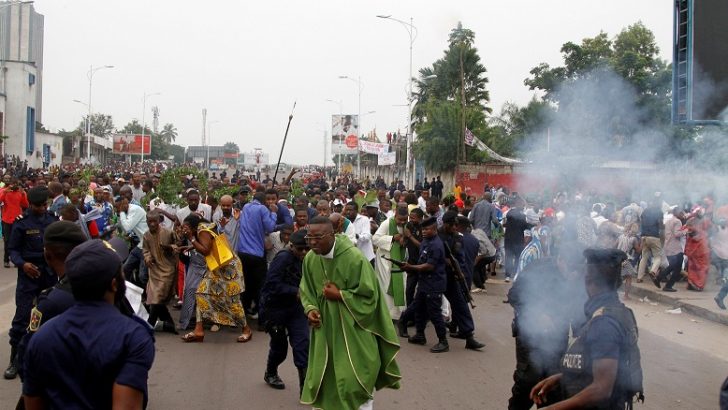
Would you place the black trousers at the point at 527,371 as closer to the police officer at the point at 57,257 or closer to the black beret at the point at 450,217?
the police officer at the point at 57,257

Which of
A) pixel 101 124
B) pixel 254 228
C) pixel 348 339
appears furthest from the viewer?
pixel 101 124

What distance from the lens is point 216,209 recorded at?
448 inches

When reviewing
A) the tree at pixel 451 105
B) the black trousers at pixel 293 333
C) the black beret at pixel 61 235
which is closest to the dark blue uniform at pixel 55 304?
the black beret at pixel 61 235

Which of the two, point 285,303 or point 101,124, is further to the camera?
point 101,124

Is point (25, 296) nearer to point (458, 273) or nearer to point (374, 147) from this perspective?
point (458, 273)

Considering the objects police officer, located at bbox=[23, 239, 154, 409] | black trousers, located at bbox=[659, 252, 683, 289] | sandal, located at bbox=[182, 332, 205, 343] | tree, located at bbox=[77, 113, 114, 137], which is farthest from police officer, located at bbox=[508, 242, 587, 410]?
tree, located at bbox=[77, 113, 114, 137]

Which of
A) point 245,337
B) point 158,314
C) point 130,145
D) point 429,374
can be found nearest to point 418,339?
point 429,374

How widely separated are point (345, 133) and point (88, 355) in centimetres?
5632

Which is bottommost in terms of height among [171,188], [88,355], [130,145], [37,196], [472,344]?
[472,344]

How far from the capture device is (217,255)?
8539mm

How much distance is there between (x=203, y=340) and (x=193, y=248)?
3.61 feet

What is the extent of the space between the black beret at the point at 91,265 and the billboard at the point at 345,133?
55491 millimetres

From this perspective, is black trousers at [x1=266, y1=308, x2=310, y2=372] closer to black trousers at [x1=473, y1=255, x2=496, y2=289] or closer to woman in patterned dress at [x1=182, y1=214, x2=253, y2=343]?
woman in patterned dress at [x1=182, y1=214, x2=253, y2=343]

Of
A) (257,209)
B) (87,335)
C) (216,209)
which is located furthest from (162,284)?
(87,335)
